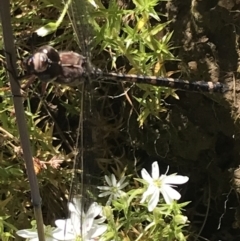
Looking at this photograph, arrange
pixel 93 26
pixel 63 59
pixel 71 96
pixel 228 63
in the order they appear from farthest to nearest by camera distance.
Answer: pixel 71 96
pixel 228 63
pixel 93 26
pixel 63 59

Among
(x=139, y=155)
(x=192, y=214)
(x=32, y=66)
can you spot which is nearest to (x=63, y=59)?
(x=32, y=66)

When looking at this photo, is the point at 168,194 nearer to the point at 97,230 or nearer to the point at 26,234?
the point at 97,230

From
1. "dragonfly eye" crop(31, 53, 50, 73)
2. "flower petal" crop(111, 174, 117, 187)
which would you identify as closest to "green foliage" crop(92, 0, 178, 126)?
"flower petal" crop(111, 174, 117, 187)

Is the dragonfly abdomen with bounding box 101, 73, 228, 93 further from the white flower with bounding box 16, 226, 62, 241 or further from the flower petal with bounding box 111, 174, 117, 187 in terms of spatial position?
the white flower with bounding box 16, 226, 62, 241

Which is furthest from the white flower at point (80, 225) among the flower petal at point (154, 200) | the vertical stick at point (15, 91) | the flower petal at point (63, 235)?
the vertical stick at point (15, 91)

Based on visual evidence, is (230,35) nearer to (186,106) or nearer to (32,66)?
(186,106)

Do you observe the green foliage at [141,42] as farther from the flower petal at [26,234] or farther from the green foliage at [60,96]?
the flower petal at [26,234]

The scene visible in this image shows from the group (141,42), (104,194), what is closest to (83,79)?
(141,42)
